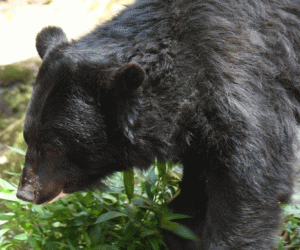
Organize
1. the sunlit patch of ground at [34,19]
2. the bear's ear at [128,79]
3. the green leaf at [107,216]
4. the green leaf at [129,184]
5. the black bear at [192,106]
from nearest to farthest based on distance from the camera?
the bear's ear at [128,79] → the black bear at [192,106] → the green leaf at [107,216] → the green leaf at [129,184] → the sunlit patch of ground at [34,19]

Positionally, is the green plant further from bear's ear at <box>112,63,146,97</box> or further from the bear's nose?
bear's ear at <box>112,63,146,97</box>

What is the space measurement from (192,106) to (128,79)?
449mm

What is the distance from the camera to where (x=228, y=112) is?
2.62m

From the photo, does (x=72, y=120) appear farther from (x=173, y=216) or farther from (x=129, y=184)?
(x=173, y=216)

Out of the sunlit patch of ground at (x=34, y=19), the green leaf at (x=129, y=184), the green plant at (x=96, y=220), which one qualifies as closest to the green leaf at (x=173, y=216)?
the green plant at (x=96, y=220)

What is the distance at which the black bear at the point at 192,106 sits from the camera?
264 centimetres

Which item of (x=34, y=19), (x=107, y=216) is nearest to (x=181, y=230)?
(x=107, y=216)

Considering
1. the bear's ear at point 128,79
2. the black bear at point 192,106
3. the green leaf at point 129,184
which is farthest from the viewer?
Result: the green leaf at point 129,184

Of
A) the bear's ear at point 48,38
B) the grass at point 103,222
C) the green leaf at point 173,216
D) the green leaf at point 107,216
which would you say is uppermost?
the bear's ear at point 48,38

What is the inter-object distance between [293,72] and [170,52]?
0.87m

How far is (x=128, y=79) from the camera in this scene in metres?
2.59

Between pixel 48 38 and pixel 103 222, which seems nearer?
pixel 48 38

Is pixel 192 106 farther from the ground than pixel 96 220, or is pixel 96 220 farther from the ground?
pixel 192 106

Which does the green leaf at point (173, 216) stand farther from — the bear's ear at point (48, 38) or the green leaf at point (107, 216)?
the bear's ear at point (48, 38)
